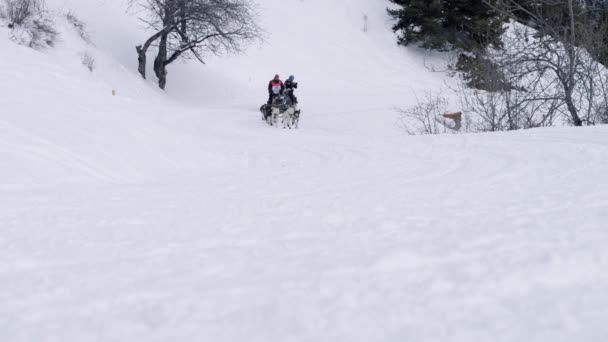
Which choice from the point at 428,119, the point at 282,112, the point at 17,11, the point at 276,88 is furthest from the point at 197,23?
the point at 428,119

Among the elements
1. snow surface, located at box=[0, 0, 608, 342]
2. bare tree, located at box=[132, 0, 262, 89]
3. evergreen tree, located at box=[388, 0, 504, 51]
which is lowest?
snow surface, located at box=[0, 0, 608, 342]

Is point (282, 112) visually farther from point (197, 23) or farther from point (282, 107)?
point (197, 23)

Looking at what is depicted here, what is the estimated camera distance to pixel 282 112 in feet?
45.1

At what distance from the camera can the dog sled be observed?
13734mm

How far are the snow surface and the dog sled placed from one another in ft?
20.4

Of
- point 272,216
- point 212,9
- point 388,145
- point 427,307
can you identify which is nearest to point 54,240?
point 272,216

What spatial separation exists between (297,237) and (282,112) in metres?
11.4

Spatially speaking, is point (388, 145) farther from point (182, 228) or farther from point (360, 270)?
point (360, 270)

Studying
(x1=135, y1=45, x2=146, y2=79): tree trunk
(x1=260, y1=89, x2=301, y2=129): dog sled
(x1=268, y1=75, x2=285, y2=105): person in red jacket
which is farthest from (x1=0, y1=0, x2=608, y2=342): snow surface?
(x1=135, y1=45, x2=146, y2=79): tree trunk

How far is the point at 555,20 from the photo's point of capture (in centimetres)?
1066

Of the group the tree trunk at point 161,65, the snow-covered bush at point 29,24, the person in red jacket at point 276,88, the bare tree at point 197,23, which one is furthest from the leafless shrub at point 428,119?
the snow-covered bush at point 29,24

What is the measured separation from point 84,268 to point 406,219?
162 centimetres

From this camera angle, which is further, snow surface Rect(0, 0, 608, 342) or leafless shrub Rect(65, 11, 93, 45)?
leafless shrub Rect(65, 11, 93, 45)

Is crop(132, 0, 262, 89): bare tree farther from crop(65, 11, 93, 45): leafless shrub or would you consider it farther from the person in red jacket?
the person in red jacket
